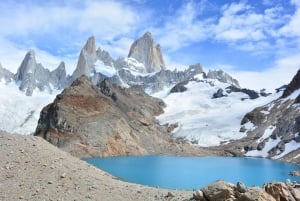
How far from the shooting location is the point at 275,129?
158 metres

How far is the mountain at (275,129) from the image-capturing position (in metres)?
144

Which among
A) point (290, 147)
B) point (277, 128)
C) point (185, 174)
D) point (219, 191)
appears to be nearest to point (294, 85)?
point (277, 128)

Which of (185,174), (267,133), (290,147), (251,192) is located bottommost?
(251,192)

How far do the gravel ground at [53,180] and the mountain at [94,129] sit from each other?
306 feet

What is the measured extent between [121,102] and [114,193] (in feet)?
493

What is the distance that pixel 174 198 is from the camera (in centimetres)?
2328

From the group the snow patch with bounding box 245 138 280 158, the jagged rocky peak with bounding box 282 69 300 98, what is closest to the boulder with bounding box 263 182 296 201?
the snow patch with bounding box 245 138 280 158

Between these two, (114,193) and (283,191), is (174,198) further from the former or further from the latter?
(283,191)

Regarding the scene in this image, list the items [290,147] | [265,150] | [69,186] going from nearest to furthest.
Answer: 1. [69,186]
2. [290,147]
3. [265,150]

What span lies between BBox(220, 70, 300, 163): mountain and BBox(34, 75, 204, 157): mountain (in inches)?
864

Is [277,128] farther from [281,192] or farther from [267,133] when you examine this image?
[281,192]

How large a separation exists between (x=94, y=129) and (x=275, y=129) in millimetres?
62081

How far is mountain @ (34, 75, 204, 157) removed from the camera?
127125mm

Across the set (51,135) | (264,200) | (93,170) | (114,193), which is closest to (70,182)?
(114,193)
